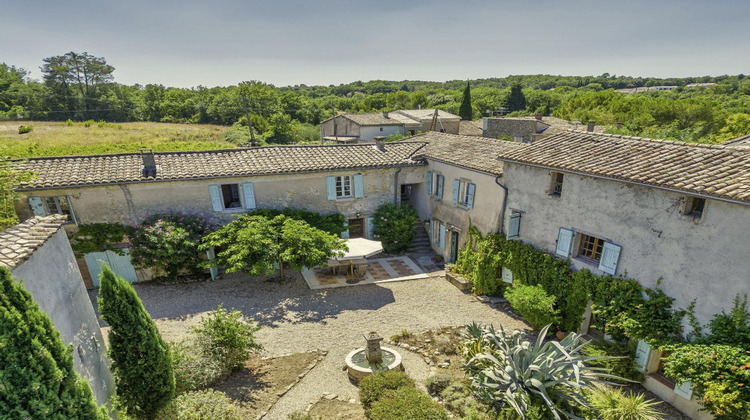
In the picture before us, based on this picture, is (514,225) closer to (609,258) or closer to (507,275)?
(507,275)

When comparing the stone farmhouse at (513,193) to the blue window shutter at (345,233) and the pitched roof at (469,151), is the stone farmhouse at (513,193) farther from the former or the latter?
the blue window shutter at (345,233)

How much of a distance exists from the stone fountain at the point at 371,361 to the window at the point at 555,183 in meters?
7.82

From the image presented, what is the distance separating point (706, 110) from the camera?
43.2m

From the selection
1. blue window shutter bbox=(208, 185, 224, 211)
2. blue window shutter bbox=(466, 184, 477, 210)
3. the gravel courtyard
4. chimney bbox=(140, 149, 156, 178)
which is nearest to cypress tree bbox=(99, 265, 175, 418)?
the gravel courtyard

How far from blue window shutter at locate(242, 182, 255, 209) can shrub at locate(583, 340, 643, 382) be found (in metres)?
14.8

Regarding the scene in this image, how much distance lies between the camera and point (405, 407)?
8.16 meters

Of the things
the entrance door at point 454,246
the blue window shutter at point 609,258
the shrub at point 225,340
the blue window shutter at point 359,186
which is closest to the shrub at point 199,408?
the shrub at point 225,340

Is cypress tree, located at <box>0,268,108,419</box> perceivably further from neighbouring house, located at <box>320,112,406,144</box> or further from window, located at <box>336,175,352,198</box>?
neighbouring house, located at <box>320,112,406,144</box>

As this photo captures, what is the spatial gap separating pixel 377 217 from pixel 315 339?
8.49 metres

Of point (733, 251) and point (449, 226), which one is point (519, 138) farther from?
point (733, 251)

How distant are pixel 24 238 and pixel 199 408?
16.6ft

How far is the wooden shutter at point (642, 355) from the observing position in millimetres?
10125

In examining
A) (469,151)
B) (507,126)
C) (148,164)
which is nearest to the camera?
(148,164)

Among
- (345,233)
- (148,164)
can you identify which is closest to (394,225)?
(345,233)
